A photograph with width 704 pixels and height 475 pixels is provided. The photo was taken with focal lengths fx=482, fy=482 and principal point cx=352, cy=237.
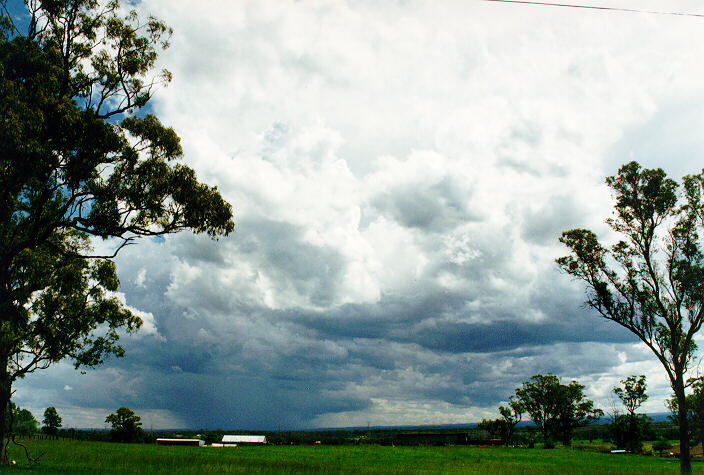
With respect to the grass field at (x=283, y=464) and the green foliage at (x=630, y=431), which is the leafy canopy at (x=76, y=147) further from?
the green foliage at (x=630, y=431)

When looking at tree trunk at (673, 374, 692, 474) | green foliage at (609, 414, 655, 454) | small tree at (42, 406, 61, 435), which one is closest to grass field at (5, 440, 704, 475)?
tree trunk at (673, 374, 692, 474)

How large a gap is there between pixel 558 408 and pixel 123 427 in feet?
266

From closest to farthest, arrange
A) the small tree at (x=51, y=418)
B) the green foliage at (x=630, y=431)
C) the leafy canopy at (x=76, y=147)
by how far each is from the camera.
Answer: the leafy canopy at (x=76, y=147), the green foliage at (x=630, y=431), the small tree at (x=51, y=418)

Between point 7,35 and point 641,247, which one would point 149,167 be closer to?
point 7,35

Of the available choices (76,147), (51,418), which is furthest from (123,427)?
(76,147)

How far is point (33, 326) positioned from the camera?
2866 cm

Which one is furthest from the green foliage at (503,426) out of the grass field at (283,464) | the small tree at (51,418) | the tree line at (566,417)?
the small tree at (51,418)

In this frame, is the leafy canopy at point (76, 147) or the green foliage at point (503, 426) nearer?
the leafy canopy at point (76, 147)

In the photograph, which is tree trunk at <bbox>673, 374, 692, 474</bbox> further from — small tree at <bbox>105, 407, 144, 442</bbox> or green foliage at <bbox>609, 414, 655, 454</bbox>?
small tree at <bbox>105, 407, 144, 442</bbox>

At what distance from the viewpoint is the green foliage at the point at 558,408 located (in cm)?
9669

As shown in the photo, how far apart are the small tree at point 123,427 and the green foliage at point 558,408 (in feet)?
238

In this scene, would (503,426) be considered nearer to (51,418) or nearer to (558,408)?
(558,408)

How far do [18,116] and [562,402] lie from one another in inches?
4053

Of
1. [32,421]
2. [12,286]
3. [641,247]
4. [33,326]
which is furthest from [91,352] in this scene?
[32,421]
